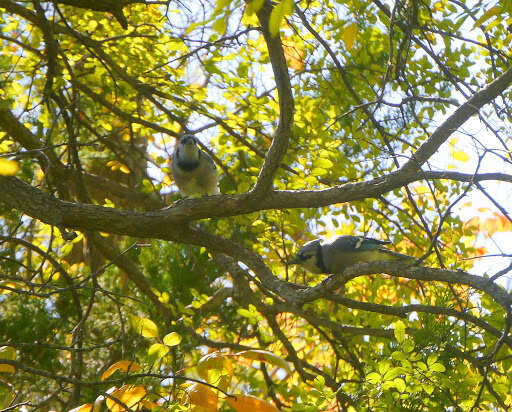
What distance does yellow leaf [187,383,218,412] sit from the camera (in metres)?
1.66

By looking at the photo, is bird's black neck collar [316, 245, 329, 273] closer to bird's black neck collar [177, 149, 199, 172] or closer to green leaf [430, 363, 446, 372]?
bird's black neck collar [177, 149, 199, 172]

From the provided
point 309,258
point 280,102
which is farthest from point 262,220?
point 280,102

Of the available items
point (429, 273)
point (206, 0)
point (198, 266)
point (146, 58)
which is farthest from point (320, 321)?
point (146, 58)

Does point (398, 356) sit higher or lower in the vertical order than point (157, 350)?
lower

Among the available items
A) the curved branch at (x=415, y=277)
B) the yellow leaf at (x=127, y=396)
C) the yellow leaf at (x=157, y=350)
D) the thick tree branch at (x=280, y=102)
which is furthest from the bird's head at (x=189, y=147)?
the yellow leaf at (x=127, y=396)

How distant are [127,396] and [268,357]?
1.62 feet

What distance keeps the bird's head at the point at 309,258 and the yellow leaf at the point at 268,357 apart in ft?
7.47

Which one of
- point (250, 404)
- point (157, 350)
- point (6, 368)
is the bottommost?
point (250, 404)

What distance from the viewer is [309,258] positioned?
3.93 m

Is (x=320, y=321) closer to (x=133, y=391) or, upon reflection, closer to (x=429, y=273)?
(x=429, y=273)

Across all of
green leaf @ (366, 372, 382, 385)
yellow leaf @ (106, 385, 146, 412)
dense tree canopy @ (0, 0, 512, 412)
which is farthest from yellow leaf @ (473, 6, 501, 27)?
yellow leaf @ (106, 385, 146, 412)

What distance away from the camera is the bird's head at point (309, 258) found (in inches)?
154

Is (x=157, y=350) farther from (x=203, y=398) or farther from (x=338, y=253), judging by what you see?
(x=338, y=253)

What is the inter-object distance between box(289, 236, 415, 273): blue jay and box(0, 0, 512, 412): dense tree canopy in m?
0.11
